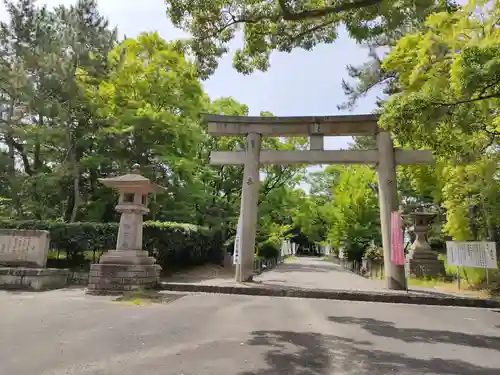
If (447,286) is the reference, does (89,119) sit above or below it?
above

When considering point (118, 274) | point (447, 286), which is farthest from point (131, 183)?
point (447, 286)

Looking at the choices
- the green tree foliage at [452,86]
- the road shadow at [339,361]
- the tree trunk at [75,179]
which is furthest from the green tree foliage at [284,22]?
the tree trunk at [75,179]

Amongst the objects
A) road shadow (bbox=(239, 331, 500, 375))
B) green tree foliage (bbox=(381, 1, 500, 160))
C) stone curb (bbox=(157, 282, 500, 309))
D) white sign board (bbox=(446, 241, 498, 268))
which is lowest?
road shadow (bbox=(239, 331, 500, 375))

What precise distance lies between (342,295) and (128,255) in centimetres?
598

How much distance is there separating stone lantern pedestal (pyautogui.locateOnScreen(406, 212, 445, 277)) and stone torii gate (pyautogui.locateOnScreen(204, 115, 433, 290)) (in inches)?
208

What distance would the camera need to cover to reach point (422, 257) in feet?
53.6

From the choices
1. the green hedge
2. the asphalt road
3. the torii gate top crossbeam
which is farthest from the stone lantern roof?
the asphalt road

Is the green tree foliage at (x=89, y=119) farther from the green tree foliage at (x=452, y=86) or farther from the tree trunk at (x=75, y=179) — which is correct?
the green tree foliage at (x=452, y=86)

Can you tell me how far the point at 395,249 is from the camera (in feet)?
36.8

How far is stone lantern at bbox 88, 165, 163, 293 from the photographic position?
10078 mm

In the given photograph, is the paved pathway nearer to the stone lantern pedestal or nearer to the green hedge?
the stone lantern pedestal

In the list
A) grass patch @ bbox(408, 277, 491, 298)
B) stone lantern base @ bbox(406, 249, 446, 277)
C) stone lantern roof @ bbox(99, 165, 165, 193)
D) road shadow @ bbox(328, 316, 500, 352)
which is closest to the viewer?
road shadow @ bbox(328, 316, 500, 352)

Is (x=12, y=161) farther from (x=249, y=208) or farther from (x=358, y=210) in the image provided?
(x=358, y=210)

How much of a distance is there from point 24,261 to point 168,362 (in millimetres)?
9030
